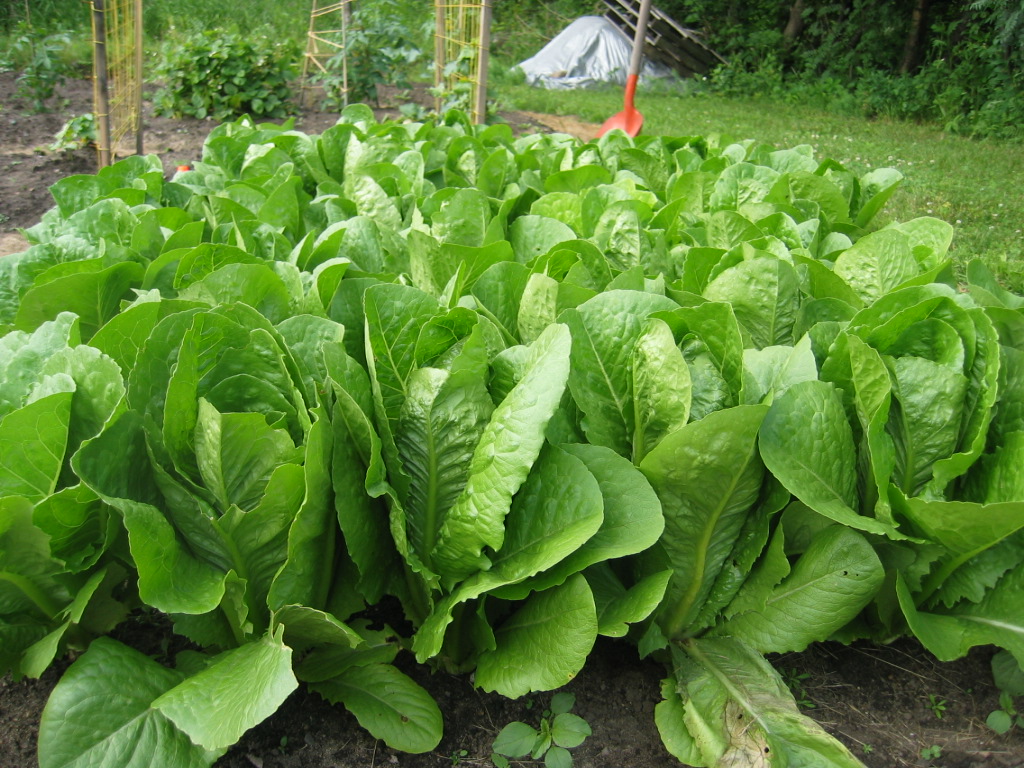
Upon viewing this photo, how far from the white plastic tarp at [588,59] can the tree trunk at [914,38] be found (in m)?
3.93

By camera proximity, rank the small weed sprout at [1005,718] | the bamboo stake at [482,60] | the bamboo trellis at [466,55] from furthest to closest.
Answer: the bamboo trellis at [466,55]
the bamboo stake at [482,60]
the small weed sprout at [1005,718]

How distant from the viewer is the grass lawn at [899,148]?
599 cm

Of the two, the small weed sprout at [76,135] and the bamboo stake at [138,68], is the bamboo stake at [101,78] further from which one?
the small weed sprout at [76,135]

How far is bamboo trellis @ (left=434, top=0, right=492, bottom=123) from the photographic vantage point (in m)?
6.59

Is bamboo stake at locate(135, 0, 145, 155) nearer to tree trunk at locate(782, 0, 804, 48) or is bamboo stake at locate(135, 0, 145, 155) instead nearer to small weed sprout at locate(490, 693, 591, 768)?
small weed sprout at locate(490, 693, 591, 768)

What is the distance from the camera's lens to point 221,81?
27.4 feet

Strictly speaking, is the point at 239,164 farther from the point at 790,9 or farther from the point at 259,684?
the point at 790,9

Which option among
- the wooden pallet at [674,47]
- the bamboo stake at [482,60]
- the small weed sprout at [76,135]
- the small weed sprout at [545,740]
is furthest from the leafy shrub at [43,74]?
the wooden pallet at [674,47]

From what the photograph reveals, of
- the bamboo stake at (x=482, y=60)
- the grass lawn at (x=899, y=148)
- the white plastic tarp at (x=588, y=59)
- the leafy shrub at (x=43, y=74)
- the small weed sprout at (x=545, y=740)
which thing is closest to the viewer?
the small weed sprout at (x=545, y=740)

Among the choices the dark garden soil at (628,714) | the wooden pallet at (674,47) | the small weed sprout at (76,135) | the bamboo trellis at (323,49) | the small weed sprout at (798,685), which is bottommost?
the dark garden soil at (628,714)

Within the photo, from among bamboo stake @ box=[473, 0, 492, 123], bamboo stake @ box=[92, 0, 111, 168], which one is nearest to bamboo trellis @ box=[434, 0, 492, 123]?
bamboo stake @ box=[473, 0, 492, 123]

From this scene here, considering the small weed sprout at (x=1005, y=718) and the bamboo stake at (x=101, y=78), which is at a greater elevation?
the bamboo stake at (x=101, y=78)

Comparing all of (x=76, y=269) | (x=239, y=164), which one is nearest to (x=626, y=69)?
→ (x=239, y=164)

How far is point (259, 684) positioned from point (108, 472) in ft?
1.44
